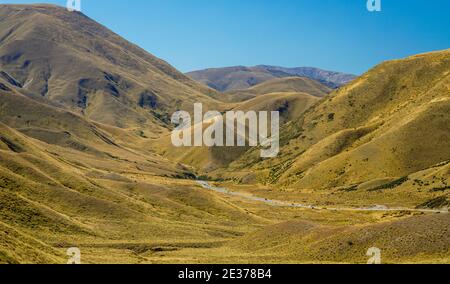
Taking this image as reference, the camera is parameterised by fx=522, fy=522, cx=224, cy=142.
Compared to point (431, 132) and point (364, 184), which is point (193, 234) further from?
point (431, 132)

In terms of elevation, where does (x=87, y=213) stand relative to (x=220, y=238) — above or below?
above

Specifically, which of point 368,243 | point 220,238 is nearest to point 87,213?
point 220,238

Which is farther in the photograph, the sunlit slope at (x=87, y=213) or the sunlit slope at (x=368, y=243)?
the sunlit slope at (x=87, y=213)

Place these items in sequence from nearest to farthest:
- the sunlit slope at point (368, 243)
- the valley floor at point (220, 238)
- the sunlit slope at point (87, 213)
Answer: the valley floor at point (220, 238) < the sunlit slope at point (368, 243) < the sunlit slope at point (87, 213)

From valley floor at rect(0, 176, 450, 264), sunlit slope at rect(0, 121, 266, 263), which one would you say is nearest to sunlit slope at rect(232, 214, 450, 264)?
valley floor at rect(0, 176, 450, 264)

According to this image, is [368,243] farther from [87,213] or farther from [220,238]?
[87,213]

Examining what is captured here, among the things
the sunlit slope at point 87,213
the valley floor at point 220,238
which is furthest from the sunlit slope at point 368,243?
the sunlit slope at point 87,213

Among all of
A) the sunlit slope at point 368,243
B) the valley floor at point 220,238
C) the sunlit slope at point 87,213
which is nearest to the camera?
the valley floor at point 220,238

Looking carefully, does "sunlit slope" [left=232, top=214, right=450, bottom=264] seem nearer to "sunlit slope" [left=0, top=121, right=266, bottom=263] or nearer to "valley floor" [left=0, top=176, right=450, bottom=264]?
"valley floor" [left=0, top=176, right=450, bottom=264]

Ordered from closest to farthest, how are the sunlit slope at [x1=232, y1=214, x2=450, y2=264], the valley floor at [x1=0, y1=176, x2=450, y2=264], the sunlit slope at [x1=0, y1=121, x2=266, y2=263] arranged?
1. the valley floor at [x1=0, y1=176, x2=450, y2=264]
2. the sunlit slope at [x1=232, y1=214, x2=450, y2=264]
3. the sunlit slope at [x1=0, y1=121, x2=266, y2=263]

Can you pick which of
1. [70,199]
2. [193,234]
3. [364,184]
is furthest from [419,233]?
[364,184]

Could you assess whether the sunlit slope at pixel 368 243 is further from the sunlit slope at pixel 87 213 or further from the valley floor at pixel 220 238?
the sunlit slope at pixel 87 213


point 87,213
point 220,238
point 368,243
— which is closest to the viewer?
point 368,243
